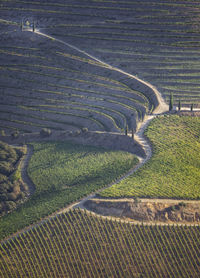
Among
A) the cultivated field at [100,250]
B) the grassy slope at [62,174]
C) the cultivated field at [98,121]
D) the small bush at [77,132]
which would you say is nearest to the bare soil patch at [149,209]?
the cultivated field at [98,121]

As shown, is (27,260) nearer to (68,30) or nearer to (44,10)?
(68,30)

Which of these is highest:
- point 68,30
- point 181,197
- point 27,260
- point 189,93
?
point 68,30

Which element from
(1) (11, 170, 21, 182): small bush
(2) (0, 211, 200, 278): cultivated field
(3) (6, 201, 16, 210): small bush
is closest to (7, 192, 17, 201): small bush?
(3) (6, 201, 16, 210): small bush

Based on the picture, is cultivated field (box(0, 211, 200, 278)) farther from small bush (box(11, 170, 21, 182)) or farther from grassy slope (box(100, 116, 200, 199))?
small bush (box(11, 170, 21, 182))

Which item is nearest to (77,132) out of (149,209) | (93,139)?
(93,139)

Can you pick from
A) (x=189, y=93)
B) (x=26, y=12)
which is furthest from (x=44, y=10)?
(x=189, y=93)
